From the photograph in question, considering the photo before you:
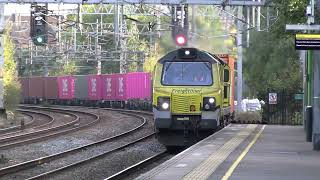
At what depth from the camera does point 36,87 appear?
68.8m

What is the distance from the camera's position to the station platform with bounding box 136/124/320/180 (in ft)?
38.5

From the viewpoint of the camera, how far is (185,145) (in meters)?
20.1

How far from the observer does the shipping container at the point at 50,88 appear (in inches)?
2564

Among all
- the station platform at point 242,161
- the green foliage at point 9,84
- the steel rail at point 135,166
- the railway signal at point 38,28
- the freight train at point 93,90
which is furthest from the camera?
the freight train at point 93,90

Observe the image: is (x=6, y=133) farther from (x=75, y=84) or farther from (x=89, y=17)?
(x=89, y=17)

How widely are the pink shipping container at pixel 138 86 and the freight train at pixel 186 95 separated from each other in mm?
28374

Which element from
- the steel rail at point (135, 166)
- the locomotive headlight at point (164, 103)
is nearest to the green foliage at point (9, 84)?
the steel rail at point (135, 166)

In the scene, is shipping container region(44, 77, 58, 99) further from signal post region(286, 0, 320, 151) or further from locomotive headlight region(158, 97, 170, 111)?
signal post region(286, 0, 320, 151)

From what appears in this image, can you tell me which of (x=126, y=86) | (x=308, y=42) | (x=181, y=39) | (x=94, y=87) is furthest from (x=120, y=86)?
(x=308, y=42)

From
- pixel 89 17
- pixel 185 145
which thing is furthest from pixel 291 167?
pixel 89 17

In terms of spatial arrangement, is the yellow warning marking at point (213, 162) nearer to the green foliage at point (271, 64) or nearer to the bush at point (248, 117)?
the green foliage at point (271, 64)

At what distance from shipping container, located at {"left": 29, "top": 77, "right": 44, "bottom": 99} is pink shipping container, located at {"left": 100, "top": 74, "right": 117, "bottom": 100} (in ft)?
37.0

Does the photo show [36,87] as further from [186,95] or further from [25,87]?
[186,95]

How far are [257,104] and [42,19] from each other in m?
20.3
